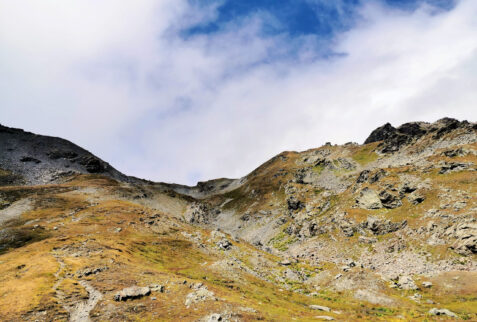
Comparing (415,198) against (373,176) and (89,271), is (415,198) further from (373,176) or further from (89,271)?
(89,271)

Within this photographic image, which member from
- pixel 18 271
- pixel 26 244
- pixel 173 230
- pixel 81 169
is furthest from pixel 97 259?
pixel 81 169

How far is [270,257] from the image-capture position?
260 ft

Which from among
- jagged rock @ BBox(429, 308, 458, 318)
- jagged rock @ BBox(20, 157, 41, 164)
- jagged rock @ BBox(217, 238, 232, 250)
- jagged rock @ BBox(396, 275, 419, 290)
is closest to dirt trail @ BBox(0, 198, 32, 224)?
jagged rock @ BBox(217, 238, 232, 250)

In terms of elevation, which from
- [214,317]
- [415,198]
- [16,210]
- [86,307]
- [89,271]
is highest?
[415,198]

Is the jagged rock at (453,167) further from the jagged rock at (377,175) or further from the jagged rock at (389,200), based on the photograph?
the jagged rock at (377,175)

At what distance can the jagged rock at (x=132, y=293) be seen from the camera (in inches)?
1479

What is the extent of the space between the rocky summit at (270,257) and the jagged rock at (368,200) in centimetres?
47

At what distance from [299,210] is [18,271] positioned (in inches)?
4365

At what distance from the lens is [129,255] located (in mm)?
61562

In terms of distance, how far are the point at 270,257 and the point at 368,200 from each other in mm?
43767

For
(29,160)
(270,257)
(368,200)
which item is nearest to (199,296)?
(270,257)

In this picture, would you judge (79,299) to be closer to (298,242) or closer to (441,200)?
(298,242)

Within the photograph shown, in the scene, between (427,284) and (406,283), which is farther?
(406,283)

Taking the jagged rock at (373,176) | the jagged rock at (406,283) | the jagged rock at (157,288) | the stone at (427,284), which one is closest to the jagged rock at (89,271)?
the jagged rock at (157,288)
